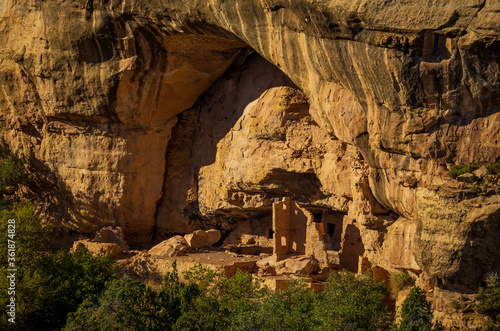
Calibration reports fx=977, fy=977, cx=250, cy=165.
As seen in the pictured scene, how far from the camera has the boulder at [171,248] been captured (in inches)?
1169

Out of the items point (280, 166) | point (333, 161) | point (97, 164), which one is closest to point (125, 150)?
point (97, 164)

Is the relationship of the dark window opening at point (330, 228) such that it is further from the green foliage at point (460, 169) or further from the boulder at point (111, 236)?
the green foliage at point (460, 169)

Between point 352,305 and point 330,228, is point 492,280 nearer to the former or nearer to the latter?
point 352,305

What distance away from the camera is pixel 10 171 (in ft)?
111

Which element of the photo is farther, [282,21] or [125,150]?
[125,150]

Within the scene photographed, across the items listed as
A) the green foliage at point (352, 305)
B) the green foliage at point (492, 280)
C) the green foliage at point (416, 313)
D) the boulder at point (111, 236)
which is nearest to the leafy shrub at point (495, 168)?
the green foliage at point (492, 280)

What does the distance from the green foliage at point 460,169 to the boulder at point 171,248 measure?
10095 mm

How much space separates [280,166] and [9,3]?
10.6 meters

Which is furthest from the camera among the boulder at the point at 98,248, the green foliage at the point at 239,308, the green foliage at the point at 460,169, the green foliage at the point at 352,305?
the boulder at the point at 98,248

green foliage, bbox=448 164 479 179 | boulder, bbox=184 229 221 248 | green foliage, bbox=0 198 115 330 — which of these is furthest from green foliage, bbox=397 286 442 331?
boulder, bbox=184 229 221 248

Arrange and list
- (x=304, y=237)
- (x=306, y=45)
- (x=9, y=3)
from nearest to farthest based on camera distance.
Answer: (x=306, y=45) < (x=304, y=237) < (x=9, y=3)

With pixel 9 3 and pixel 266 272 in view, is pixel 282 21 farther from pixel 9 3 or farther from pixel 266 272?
pixel 9 3

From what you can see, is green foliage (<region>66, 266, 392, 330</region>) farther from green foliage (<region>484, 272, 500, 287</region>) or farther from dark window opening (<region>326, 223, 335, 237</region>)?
dark window opening (<region>326, 223, 335, 237</region>)

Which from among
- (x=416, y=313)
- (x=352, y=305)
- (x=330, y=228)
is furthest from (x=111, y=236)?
(x=416, y=313)
